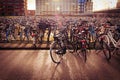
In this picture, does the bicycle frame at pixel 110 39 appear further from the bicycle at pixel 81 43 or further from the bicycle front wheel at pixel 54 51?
the bicycle front wheel at pixel 54 51

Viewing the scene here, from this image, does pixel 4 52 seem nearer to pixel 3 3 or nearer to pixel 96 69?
pixel 96 69

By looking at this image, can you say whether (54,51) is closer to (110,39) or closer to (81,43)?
(81,43)

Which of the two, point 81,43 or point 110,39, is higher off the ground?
point 110,39

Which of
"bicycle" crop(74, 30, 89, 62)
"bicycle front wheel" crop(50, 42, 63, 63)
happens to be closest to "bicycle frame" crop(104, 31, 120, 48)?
"bicycle" crop(74, 30, 89, 62)

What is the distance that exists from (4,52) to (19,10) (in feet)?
221

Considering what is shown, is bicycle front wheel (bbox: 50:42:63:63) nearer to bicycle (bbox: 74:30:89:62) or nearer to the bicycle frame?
bicycle (bbox: 74:30:89:62)

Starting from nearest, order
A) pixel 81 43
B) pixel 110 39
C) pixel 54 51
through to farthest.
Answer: pixel 54 51
pixel 81 43
pixel 110 39

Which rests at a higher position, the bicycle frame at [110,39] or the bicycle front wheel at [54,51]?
the bicycle frame at [110,39]

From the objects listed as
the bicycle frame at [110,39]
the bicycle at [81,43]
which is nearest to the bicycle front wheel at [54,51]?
the bicycle at [81,43]

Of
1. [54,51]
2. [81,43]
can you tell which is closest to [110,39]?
[81,43]

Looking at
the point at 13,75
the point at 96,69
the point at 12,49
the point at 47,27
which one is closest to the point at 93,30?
the point at 47,27

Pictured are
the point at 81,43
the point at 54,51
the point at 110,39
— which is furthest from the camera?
the point at 110,39

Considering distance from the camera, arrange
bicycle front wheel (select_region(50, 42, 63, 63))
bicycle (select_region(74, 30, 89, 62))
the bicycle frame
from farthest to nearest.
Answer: the bicycle frame → bicycle (select_region(74, 30, 89, 62)) → bicycle front wheel (select_region(50, 42, 63, 63))

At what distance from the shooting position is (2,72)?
19.3ft
